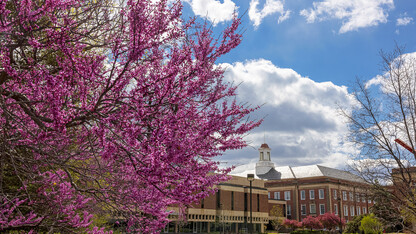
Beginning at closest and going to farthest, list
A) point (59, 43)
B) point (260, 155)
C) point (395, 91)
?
1. point (59, 43)
2. point (395, 91)
3. point (260, 155)

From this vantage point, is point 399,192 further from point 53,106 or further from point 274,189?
point 274,189

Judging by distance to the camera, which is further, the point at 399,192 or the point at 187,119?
the point at 399,192

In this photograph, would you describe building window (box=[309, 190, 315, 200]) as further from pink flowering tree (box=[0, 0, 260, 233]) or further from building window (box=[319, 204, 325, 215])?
pink flowering tree (box=[0, 0, 260, 233])

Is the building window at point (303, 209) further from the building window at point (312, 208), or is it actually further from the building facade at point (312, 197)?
the building window at point (312, 208)

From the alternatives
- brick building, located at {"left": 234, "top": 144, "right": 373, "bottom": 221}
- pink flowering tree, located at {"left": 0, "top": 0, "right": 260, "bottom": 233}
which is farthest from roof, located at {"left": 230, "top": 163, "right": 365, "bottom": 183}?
pink flowering tree, located at {"left": 0, "top": 0, "right": 260, "bottom": 233}

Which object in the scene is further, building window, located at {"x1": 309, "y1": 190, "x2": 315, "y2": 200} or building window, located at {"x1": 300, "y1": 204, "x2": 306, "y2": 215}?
building window, located at {"x1": 300, "y1": 204, "x2": 306, "y2": 215}

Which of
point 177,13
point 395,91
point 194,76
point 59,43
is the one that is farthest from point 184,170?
point 395,91

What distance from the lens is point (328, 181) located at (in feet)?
245

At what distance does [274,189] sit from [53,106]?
83.0 meters

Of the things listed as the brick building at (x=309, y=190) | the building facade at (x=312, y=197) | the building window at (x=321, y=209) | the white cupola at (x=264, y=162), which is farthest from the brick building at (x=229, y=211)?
the white cupola at (x=264, y=162)

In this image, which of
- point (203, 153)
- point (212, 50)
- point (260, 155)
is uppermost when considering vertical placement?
point (260, 155)

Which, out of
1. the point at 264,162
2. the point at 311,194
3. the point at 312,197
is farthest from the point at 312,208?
the point at 264,162

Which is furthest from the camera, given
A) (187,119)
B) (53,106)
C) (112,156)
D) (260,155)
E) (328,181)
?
(260,155)

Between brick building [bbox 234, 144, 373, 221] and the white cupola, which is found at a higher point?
the white cupola
